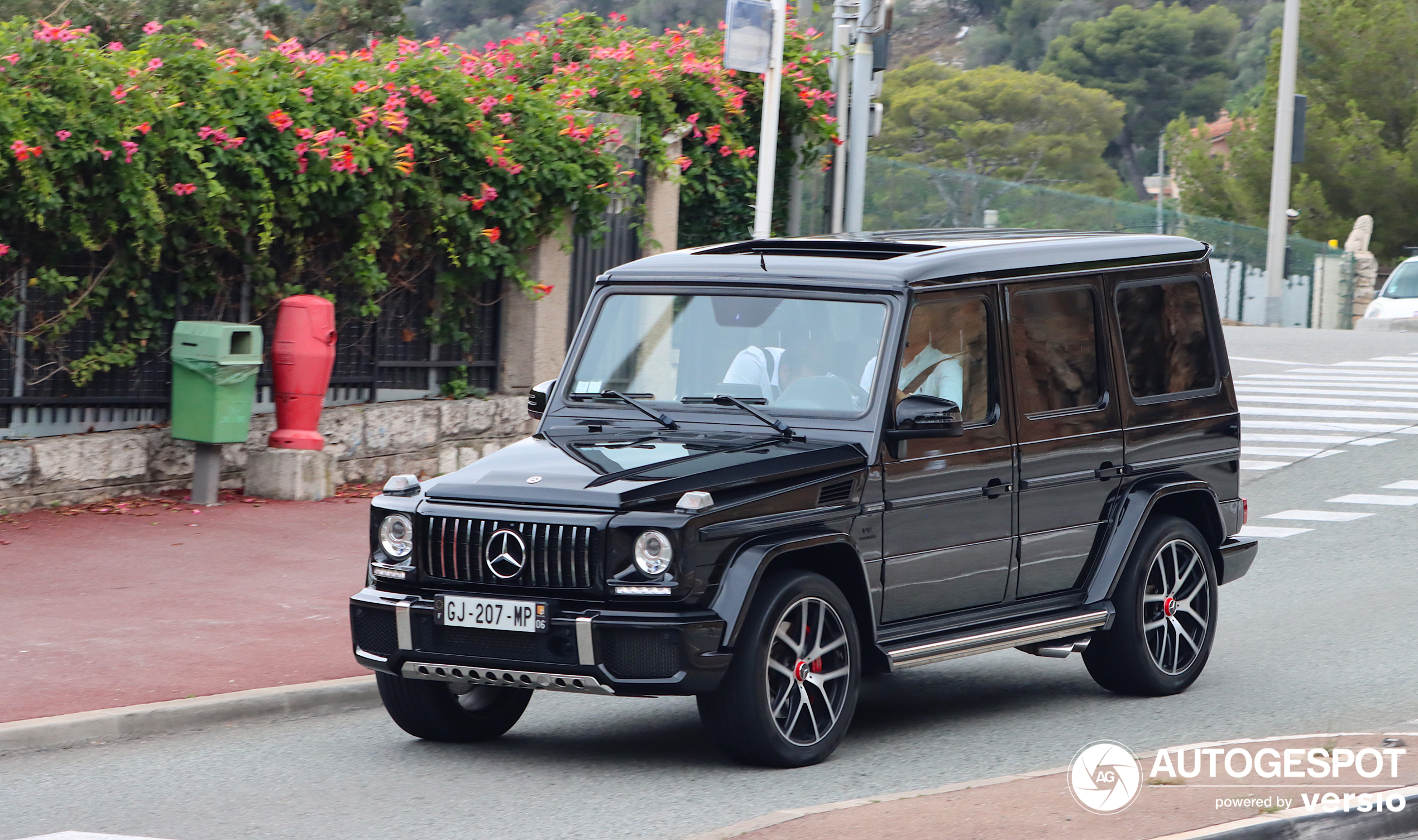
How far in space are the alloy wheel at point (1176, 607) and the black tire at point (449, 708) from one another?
113 inches

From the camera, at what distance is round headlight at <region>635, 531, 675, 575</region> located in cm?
632

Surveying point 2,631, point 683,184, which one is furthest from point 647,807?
point 683,184

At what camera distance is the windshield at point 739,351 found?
7.34 m

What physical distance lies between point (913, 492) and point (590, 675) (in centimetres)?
160

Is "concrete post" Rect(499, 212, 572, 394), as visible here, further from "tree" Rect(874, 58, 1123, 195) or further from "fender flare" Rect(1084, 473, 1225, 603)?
"tree" Rect(874, 58, 1123, 195)

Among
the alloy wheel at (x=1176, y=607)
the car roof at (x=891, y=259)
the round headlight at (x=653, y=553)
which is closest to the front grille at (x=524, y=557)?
the round headlight at (x=653, y=553)

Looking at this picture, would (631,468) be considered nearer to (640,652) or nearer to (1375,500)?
(640,652)

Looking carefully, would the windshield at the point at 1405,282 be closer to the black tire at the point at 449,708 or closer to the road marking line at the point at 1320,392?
the road marking line at the point at 1320,392

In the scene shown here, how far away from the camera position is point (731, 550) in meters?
6.46

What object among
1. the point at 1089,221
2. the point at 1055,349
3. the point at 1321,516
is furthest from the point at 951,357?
the point at 1089,221

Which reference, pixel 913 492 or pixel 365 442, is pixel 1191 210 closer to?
pixel 365 442

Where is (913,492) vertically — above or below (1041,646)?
above

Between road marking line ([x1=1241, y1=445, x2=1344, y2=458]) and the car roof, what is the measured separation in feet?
30.7

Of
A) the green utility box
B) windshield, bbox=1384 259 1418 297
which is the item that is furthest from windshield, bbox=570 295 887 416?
windshield, bbox=1384 259 1418 297
